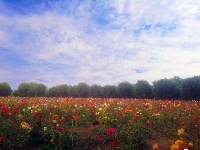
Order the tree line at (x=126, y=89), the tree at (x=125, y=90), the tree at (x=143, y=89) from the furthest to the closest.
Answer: the tree at (x=125, y=90), the tree at (x=143, y=89), the tree line at (x=126, y=89)

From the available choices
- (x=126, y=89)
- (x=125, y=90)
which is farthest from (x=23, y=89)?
(x=126, y=89)

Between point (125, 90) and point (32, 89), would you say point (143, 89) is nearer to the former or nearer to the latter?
point (125, 90)

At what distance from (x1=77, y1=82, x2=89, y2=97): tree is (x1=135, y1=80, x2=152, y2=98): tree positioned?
24.4 feet

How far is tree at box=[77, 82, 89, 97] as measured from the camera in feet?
103

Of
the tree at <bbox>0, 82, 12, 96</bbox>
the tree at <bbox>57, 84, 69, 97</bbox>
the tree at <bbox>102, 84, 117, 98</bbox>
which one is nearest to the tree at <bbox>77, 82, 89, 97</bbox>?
the tree at <bbox>57, 84, 69, 97</bbox>

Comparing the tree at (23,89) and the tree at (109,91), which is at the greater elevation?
the tree at (23,89)

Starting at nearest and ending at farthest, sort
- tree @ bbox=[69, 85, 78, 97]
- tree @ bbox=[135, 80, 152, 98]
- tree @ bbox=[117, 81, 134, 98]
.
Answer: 1. tree @ bbox=[135, 80, 152, 98]
2. tree @ bbox=[117, 81, 134, 98]
3. tree @ bbox=[69, 85, 78, 97]

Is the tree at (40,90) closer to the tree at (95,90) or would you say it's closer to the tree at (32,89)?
the tree at (32,89)

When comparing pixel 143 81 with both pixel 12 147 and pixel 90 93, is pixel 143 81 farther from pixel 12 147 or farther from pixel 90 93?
pixel 12 147

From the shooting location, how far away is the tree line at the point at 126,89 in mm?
24183

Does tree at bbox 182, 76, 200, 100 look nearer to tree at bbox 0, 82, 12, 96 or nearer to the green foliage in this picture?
the green foliage

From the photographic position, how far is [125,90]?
2800cm

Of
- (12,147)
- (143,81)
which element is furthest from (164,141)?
(143,81)

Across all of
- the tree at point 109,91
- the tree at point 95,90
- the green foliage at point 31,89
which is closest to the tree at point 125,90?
the tree at point 109,91
